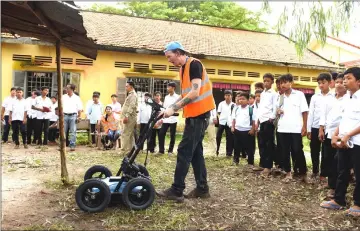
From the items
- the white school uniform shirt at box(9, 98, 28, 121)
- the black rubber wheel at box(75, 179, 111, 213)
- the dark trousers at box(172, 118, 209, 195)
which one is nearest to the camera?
the black rubber wheel at box(75, 179, 111, 213)

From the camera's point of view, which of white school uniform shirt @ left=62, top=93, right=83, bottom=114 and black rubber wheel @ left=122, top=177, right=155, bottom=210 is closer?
black rubber wheel @ left=122, top=177, right=155, bottom=210

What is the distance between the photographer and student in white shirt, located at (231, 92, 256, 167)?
7.36 meters

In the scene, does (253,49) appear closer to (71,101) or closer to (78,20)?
(71,101)

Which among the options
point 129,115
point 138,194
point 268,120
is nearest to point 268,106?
point 268,120

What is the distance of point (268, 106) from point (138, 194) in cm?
325

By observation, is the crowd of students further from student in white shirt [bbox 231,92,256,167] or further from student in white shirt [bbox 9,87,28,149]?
student in white shirt [bbox 9,87,28,149]

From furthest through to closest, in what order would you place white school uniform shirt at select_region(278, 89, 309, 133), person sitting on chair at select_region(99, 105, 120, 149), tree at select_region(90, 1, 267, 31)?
tree at select_region(90, 1, 267, 31)
person sitting on chair at select_region(99, 105, 120, 149)
white school uniform shirt at select_region(278, 89, 309, 133)

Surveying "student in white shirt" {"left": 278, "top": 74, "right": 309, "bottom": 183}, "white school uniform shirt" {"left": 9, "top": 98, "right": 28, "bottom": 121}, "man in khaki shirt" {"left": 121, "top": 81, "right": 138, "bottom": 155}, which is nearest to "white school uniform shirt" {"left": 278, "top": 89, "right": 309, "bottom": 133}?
"student in white shirt" {"left": 278, "top": 74, "right": 309, "bottom": 183}

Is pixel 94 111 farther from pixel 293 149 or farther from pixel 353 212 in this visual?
pixel 353 212

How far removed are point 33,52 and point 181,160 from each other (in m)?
10.0

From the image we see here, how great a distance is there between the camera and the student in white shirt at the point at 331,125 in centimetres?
502

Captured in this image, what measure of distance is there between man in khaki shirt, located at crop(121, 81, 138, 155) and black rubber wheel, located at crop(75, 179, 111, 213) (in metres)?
4.47

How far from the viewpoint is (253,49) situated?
17156 millimetres

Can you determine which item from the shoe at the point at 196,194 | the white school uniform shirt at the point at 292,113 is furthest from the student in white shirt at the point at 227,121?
the shoe at the point at 196,194
